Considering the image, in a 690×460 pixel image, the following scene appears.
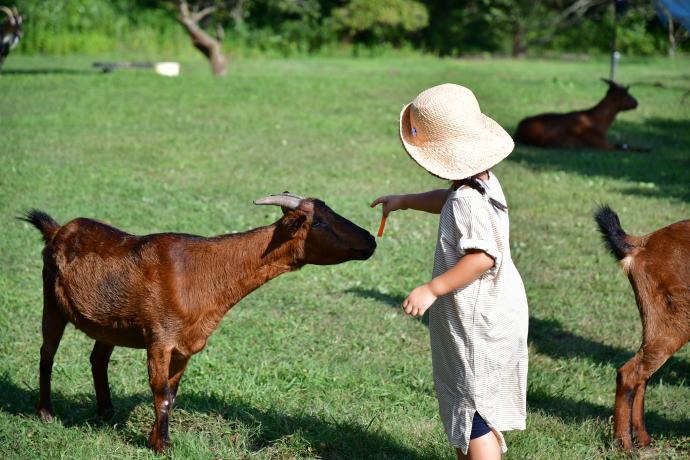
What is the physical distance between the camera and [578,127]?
14.0 metres

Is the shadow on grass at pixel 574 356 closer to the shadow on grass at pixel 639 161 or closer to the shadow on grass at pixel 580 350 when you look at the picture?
the shadow on grass at pixel 580 350

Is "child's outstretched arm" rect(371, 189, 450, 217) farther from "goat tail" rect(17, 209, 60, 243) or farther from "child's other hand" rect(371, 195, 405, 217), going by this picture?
"goat tail" rect(17, 209, 60, 243)

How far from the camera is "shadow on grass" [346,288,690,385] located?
560 centimetres

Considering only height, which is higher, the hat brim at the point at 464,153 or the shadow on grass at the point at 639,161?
the hat brim at the point at 464,153

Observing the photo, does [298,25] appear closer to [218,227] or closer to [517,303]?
[218,227]

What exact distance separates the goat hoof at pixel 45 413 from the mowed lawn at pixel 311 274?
45 millimetres

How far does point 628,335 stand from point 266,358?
97.3 inches

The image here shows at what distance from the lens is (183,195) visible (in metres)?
9.95

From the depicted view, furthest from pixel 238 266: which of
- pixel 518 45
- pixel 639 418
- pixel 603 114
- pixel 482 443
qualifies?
pixel 518 45

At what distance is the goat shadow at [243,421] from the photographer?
14.3 ft

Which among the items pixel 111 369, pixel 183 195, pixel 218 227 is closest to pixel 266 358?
pixel 111 369

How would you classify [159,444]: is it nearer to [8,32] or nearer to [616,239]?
[616,239]

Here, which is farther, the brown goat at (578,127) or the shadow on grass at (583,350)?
the brown goat at (578,127)

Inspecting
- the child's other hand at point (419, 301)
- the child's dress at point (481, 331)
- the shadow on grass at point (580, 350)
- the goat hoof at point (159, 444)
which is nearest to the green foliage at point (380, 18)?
the shadow on grass at point (580, 350)
